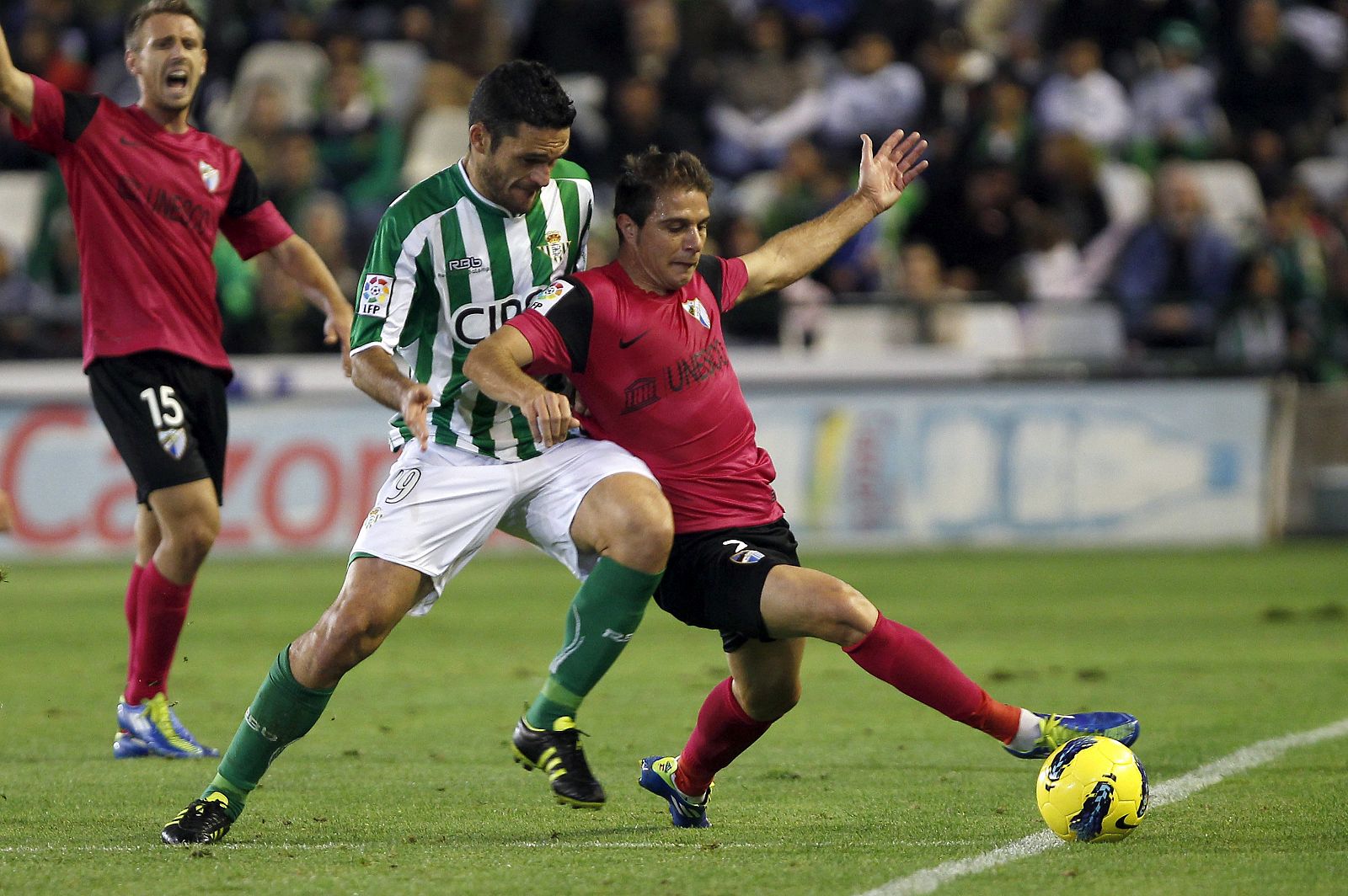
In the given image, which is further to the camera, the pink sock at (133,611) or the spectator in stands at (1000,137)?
the spectator in stands at (1000,137)

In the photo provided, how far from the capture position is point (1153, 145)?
16.2 meters

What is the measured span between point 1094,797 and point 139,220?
3.83 meters

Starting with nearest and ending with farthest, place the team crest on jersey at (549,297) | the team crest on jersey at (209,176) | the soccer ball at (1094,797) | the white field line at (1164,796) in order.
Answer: the white field line at (1164,796) < the soccer ball at (1094,797) < the team crest on jersey at (549,297) < the team crest on jersey at (209,176)

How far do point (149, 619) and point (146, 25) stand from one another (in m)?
2.04

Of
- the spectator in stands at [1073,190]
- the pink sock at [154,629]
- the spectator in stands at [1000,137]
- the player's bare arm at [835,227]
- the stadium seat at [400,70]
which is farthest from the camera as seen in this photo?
the stadium seat at [400,70]

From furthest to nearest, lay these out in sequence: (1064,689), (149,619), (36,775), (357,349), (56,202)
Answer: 1. (56,202)
2. (1064,689)
3. (149,619)
4. (36,775)
5. (357,349)

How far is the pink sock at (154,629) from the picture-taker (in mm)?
6363

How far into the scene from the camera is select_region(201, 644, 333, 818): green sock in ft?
15.8

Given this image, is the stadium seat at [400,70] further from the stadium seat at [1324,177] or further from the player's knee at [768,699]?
the player's knee at [768,699]

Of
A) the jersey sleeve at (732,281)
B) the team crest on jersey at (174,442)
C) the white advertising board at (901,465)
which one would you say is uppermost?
the jersey sleeve at (732,281)

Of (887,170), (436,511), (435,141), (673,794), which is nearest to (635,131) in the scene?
(435,141)

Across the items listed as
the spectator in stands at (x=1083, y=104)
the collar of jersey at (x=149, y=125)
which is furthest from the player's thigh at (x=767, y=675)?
the spectator in stands at (x=1083, y=104)

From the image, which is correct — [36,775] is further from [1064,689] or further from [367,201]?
[367,201]

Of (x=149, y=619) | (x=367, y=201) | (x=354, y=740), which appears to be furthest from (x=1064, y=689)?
(x=367, y=201)
